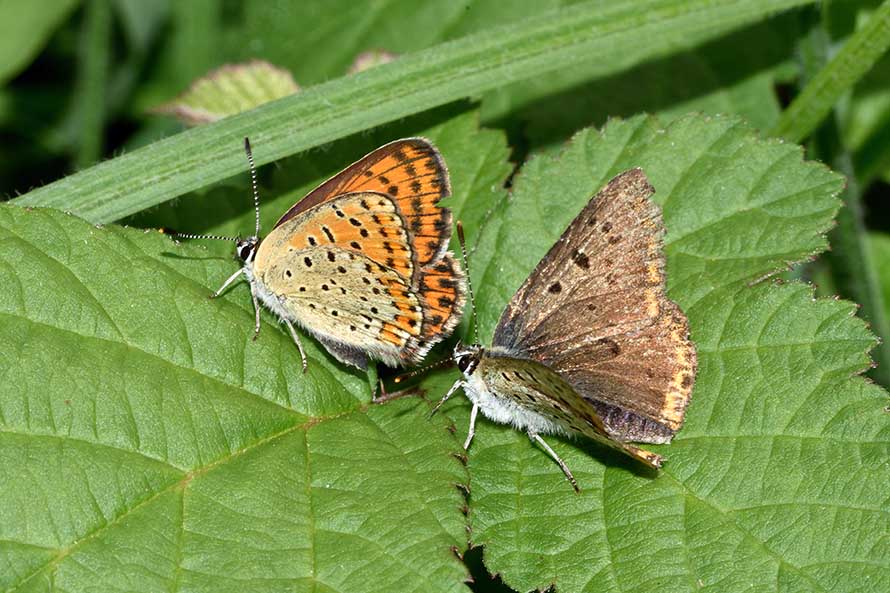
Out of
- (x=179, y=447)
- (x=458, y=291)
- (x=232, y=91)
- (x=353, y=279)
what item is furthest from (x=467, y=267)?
(x=232, y=91)

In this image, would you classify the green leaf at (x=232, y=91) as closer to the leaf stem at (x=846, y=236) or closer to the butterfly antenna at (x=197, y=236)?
the butterfly antenna at (x=197, y=236)

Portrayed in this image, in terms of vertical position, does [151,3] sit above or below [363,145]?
above

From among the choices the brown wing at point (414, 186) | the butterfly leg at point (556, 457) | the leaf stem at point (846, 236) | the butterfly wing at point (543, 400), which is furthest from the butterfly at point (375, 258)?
the leaf stem at point (846, 236)

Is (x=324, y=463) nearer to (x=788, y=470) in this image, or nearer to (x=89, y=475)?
(x=89, y=475)

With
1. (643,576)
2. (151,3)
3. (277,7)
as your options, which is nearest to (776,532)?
(643,576)

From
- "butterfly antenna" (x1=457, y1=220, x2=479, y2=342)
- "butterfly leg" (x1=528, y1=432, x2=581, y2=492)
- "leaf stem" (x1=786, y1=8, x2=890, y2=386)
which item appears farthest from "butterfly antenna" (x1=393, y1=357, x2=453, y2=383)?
"leaf stem" (x1=786, y1=8, x2=890, y2=386)

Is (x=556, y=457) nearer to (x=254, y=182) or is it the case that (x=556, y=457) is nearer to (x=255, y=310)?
(x=255, y=310)
